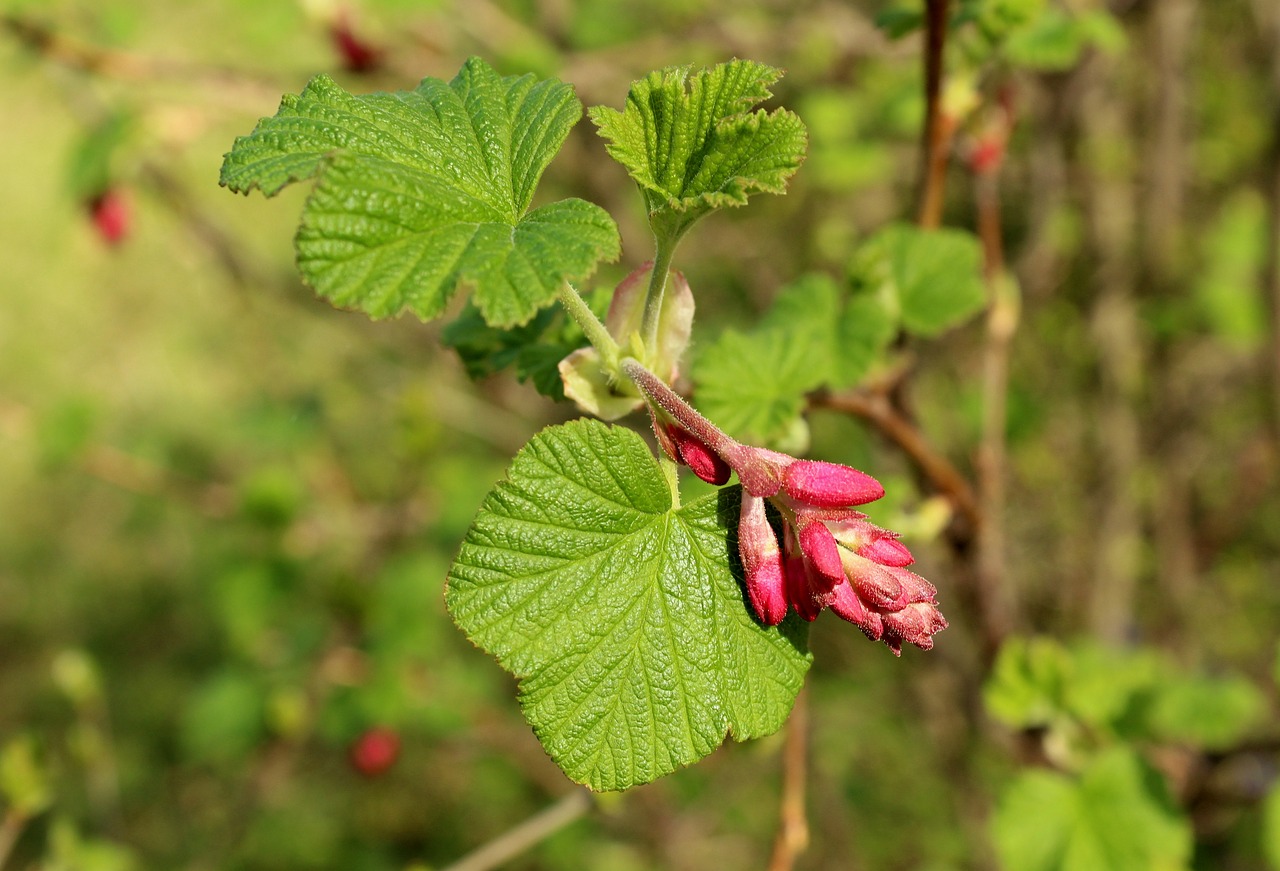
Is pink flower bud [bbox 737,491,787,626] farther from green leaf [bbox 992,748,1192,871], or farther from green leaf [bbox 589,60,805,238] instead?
green leaf [bbox 992,748,1192,871]

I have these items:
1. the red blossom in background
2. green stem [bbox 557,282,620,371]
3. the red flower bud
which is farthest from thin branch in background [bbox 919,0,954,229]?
the red flower bud

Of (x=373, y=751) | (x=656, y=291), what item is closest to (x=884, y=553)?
(x=656, y=291)

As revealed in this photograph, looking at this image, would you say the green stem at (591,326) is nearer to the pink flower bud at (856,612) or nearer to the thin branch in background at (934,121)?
the pink flower bud at (856,612)

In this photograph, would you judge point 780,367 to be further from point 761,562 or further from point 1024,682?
point 1024,682

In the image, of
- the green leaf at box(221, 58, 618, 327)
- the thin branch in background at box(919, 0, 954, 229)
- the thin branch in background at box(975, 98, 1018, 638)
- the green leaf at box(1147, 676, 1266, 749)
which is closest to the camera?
the green leaf at box(221, 58, 618, 327)

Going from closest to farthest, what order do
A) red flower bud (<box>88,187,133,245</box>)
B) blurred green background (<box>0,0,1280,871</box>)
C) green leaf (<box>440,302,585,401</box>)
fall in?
1. green leaf (<box>440,302,585,401</box>)
2. blurred green background (<box>0,0,1280,871</box>)
3. red flower bud (<box>88,187,133,245</box>)

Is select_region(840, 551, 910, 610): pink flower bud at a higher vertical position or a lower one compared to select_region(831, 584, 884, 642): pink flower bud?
higher

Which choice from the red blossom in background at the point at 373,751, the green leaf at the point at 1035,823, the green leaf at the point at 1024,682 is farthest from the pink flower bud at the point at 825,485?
the red blossom in background at the point at 373,751

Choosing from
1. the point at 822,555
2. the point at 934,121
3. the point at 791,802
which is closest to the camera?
the point at 822,555
